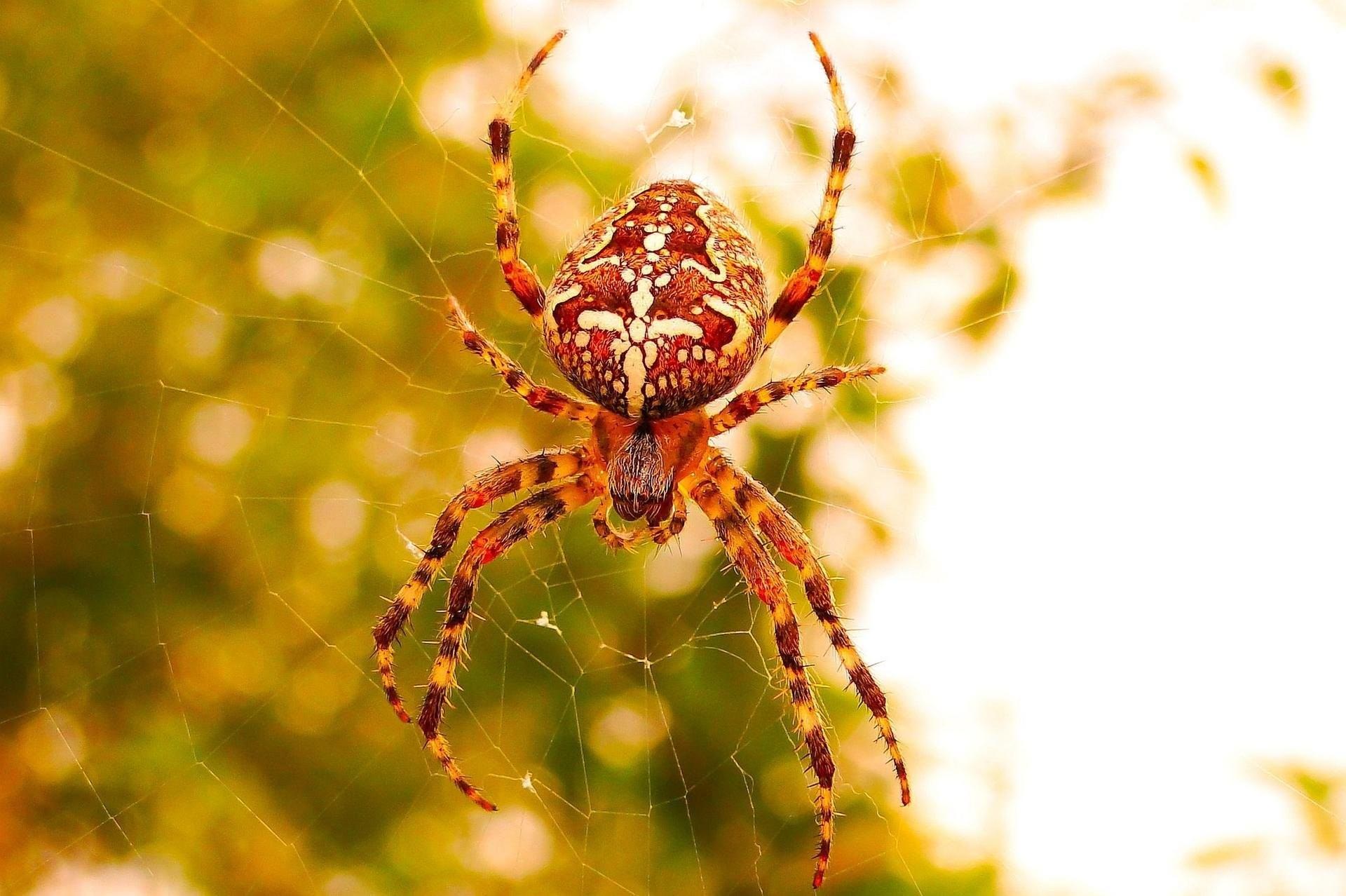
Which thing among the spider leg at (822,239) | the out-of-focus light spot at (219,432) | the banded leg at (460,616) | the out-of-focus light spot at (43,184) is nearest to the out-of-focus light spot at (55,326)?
the out-of-focus light spot at (43,184)

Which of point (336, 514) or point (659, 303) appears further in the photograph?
point (336, 514)

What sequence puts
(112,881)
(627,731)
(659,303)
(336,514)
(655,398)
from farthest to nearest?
(336,514), (112,881), (627,731), (655,398), (659,303)

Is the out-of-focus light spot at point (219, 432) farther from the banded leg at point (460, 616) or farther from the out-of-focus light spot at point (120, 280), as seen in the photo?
the banded leg at point (460, 616)

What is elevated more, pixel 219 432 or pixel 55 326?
pixel 55 326

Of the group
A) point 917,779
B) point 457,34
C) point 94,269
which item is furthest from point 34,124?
point 917,779

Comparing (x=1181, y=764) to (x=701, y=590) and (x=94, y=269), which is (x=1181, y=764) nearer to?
(x=701, y=590)

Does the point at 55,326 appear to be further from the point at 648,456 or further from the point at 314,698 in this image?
the point at 648,456

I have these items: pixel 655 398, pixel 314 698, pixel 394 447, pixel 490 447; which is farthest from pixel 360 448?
pixel 655 398
